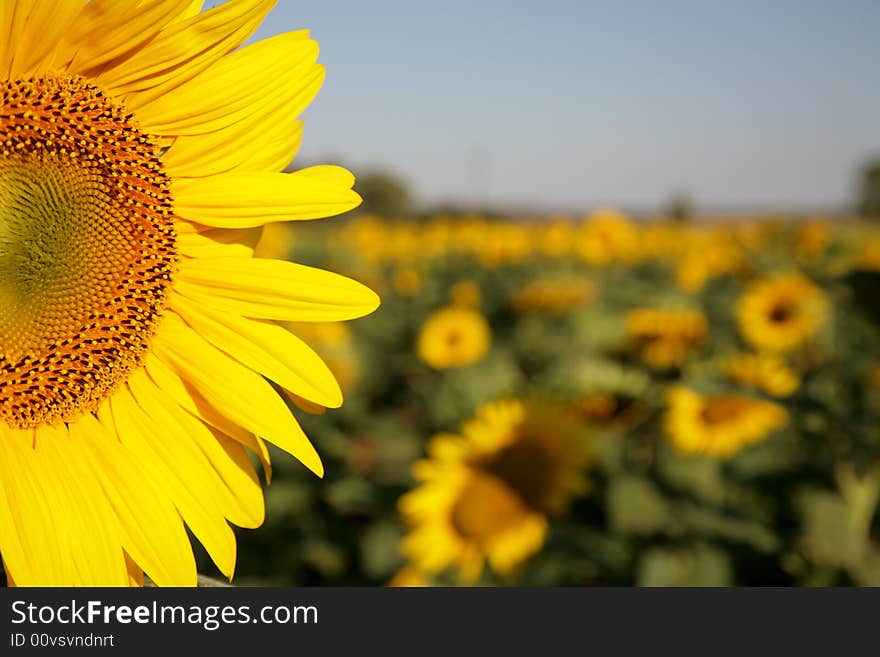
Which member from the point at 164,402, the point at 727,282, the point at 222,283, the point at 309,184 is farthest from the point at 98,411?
the point at 727,282

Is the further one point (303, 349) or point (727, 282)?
point (727, 282)

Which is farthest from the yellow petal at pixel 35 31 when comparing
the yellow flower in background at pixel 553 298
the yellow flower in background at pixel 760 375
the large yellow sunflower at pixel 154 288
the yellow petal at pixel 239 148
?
the yellow flower in background at pixel 553 298

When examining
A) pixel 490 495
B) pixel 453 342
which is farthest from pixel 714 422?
pixel 453 342

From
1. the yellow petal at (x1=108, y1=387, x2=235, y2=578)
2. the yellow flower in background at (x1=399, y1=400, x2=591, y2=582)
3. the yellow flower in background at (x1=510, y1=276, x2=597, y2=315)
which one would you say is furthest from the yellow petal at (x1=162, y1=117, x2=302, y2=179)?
the yellow flower in background at (x1=510, y1=276, x2=597, y2=315)

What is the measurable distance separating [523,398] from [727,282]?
553 cm

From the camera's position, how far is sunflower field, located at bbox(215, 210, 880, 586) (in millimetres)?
3137

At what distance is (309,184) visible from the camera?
878mm

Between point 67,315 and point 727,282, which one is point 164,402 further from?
point 727,282

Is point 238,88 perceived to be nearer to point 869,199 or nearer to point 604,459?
point 604,459

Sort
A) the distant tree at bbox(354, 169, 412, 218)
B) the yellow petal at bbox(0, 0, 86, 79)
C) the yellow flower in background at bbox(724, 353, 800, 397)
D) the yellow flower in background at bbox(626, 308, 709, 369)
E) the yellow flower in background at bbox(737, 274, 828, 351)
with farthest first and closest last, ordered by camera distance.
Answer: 1. the distant tree at bbox(354, 169, 412, 218)
2. the yellow flower in background at bbox(737, 274, 828, 351)
3. the yellow flower in background at bbox(626, 308, 709, 369)
4. the yellow flower in background at bbox(724, 353, 800, 397)
5. the yellow petal at bbox(0, 0, 86, 79)

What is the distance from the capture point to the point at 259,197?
88cm

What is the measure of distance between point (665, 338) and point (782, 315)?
4.84 feet

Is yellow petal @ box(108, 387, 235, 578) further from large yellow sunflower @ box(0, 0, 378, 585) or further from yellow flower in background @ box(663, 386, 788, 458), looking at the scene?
yellow flower in background @ box(663, 386, 788, 458)

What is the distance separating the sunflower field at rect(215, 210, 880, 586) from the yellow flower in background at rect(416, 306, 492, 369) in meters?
0.02
